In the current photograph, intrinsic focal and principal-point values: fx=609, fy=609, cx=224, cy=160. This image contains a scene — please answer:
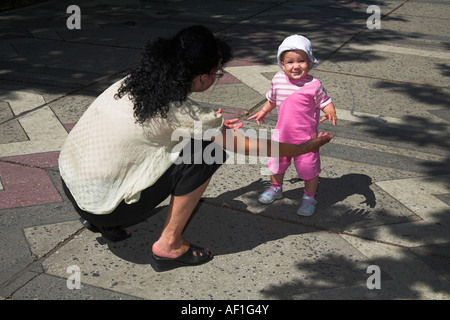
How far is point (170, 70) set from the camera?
2.98m

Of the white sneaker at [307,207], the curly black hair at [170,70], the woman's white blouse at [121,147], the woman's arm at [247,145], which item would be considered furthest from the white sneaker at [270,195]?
the curly black hair at [170,70]

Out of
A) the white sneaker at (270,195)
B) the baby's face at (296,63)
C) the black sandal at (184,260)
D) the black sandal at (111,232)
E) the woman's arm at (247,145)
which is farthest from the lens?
the white sneaker at (270,195)

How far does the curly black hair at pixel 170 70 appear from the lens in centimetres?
297

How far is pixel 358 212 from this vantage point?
160 inches

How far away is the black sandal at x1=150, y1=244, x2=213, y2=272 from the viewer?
337 centimetres

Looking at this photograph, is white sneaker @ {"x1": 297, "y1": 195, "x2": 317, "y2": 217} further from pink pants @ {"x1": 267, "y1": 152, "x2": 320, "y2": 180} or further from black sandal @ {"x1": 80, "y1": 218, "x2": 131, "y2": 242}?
black sandal @ {"x1": 80, "y1": 218, "x2": 131, "y2": 242}

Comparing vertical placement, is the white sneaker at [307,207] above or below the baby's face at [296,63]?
below

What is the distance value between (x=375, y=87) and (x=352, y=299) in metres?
3.89

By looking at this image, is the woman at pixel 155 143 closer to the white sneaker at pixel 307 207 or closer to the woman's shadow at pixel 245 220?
the woman's shadow at pixel 245 220

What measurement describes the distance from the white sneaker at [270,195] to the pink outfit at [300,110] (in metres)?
0.29

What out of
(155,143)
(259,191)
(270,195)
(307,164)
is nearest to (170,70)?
(155,143)

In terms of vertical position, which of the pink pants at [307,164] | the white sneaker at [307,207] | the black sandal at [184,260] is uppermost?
the pink pants at [307,164]

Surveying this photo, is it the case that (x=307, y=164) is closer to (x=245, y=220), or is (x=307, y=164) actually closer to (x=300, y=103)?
(x=300, y=103)
